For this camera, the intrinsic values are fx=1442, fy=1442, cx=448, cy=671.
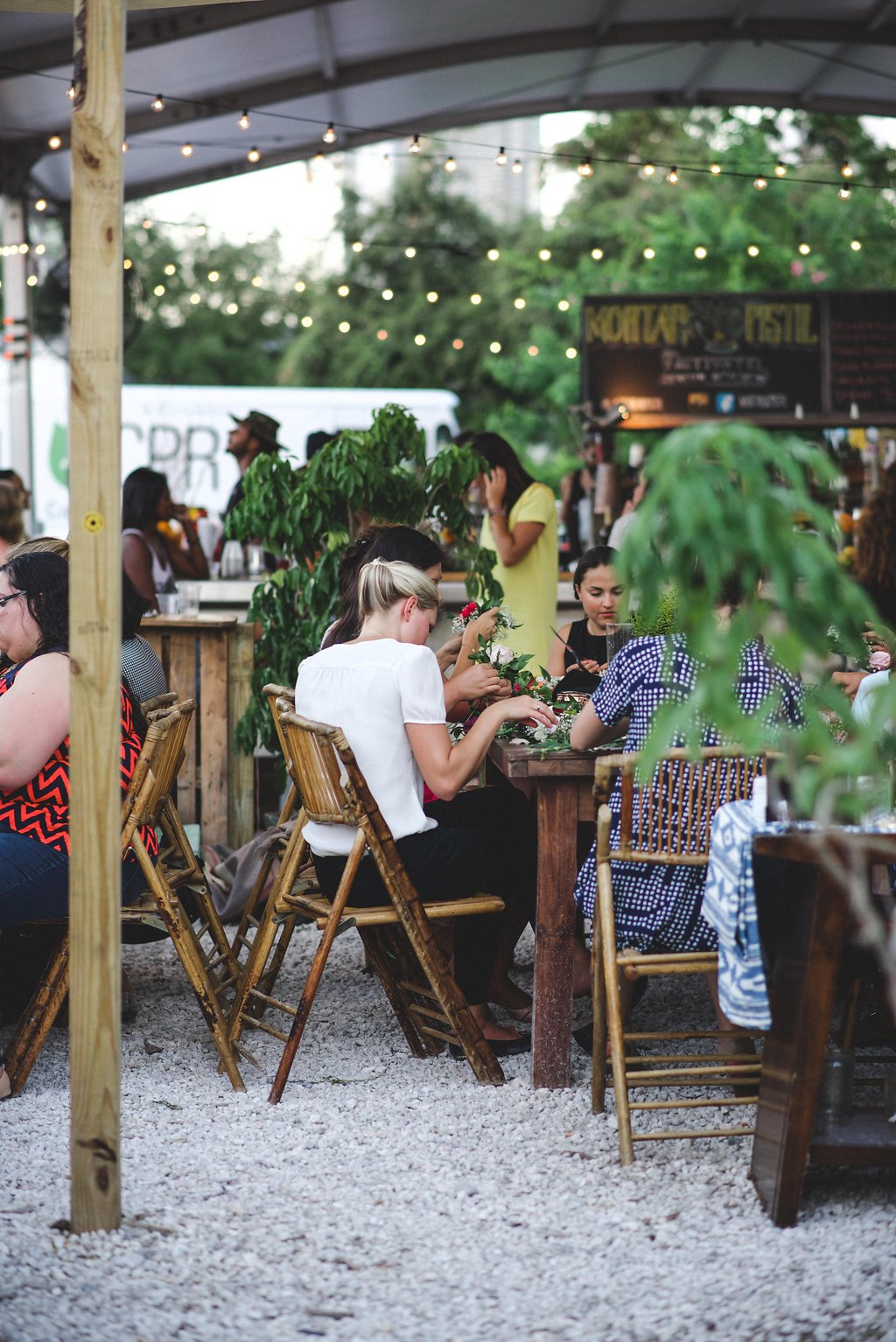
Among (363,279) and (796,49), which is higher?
(363,279)

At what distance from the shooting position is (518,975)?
14.7ft

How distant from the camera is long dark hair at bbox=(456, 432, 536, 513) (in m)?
5.81

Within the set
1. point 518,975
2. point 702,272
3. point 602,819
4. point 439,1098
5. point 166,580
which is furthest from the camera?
point 702,272

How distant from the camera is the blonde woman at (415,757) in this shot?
11.1ft

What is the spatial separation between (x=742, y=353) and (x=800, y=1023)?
7203 mm

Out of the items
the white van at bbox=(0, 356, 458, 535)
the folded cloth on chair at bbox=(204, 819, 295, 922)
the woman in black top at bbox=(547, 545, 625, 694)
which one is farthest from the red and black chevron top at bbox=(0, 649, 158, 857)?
the white van at bbox=(0, 356, 458, 535)

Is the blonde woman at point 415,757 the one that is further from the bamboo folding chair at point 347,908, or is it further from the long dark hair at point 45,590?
the long dark hair at point 45,590

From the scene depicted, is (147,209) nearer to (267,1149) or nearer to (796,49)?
(796,49)

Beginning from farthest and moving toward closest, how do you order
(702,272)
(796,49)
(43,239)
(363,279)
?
(363,279)
(702,272)
(43,239)
(796,49)

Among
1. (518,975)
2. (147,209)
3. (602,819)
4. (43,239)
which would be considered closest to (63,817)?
(602,819)

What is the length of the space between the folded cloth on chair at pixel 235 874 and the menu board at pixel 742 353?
4.97 meters

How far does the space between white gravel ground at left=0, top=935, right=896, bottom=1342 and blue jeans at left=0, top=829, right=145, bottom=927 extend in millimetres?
435

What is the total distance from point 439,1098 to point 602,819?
849 millimetres

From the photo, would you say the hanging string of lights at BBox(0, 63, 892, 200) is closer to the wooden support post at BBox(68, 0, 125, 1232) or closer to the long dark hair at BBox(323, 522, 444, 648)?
the long dark hair at BBox(323, 522, 444, 648)
